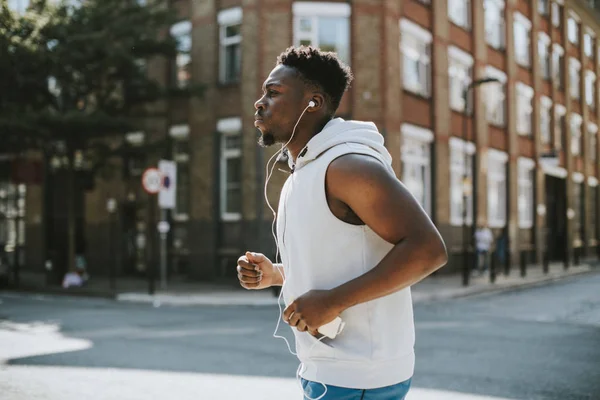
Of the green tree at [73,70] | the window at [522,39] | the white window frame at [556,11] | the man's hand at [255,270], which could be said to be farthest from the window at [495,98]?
the man's hand at [255,270]

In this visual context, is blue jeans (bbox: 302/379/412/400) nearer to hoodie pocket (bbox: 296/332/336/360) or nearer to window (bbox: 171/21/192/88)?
hoodie pocket (bbox: 296/332/336/360)

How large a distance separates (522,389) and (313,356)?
4.75m

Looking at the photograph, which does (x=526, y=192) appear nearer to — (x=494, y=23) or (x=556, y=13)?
(x=494, y=23)

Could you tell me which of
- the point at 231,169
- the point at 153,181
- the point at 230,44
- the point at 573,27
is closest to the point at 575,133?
the point at 573,27

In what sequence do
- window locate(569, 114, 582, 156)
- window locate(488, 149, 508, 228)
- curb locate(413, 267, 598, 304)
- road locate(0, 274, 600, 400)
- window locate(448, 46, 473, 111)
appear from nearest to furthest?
road locate(0, 274, 600, 400), curb locate(413, 267, 598, 304), window locate(448, 46, 473, 111), window locate(488, 149, 508, 228), window locate(569, 114, 582, 156)

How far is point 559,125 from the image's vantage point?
36562mm

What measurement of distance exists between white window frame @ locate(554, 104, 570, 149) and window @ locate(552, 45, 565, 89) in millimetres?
1197

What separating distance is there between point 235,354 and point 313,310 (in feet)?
20.6

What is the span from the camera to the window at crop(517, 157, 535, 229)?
3106 cm

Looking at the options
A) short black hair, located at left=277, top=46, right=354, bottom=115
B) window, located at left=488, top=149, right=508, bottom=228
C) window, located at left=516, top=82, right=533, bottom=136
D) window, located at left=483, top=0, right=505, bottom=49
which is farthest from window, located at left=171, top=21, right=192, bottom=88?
short black hair, located at left=277, top=46, right=354, bottom=115

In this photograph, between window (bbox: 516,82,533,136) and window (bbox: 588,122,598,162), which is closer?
window (bbox: 516,82,533,136)

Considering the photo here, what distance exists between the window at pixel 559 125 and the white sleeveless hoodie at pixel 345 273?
1403 inches

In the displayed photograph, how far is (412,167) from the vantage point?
23016 mm

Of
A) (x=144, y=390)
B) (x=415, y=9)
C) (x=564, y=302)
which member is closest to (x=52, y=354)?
(x=144, y=390)
